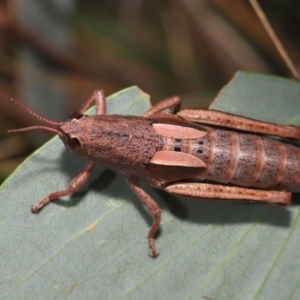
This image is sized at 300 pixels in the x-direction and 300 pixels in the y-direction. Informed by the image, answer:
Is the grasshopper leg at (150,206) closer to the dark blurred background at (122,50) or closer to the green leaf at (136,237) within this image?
the green leaf at (136,237)

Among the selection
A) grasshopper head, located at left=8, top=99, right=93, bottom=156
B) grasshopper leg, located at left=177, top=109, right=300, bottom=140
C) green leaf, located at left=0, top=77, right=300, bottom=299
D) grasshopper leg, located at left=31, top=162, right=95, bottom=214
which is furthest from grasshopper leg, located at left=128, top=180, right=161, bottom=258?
grasshopper leg, located at left=177, top=109, right=300, bottom=140

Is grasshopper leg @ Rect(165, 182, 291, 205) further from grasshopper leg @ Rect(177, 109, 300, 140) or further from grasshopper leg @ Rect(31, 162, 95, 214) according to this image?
grasshopper leg @ Rect(31, 162, 95, 214)

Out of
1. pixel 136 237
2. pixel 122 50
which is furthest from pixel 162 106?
pixel 122 50

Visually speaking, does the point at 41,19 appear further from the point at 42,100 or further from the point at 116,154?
the point at 116,154

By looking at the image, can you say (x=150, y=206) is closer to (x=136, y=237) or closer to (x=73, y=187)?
(x=136, y=237)

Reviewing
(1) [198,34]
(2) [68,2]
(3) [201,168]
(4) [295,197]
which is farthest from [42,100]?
(4) [295,197]

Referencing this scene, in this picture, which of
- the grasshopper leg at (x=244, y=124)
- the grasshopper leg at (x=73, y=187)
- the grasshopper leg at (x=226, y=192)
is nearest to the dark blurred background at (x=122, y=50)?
the grasshopper leg at (x=73, y=187)
